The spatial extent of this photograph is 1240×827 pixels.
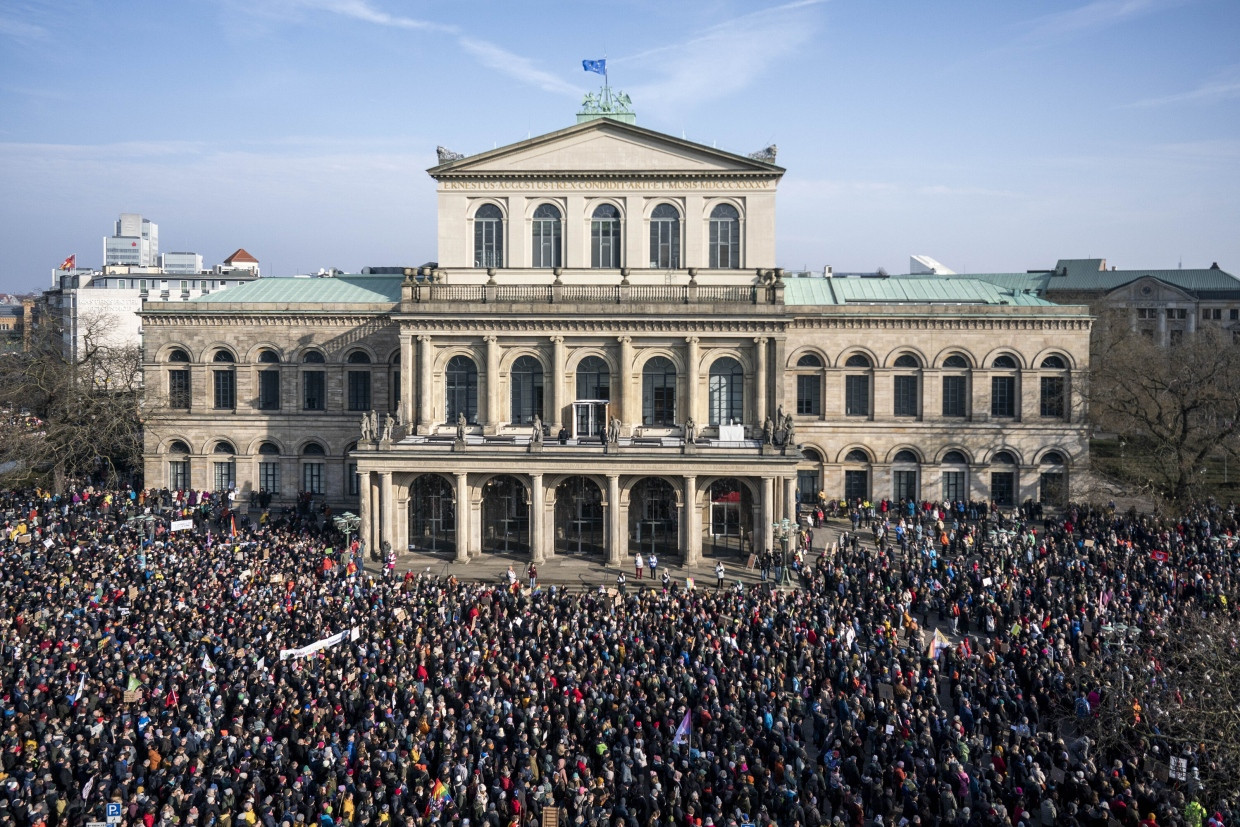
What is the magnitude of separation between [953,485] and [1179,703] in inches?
1340

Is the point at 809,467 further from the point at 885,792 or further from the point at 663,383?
the point at 885,792

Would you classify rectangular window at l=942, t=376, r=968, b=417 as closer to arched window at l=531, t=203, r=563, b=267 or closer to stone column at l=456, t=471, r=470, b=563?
arched window at l=531, t=203, r=563, b=267

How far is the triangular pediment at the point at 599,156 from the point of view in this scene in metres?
52.4

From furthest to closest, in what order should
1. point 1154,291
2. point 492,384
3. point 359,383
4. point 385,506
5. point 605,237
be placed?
1. point 1154,291
2. point 359,383
3. point 605,237
4. point 492,384
5. point 385,506

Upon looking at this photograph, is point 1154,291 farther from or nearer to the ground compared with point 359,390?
farther from the ground

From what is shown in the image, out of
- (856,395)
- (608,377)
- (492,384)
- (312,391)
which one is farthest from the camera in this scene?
(312,391)

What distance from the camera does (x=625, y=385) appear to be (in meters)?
50.4

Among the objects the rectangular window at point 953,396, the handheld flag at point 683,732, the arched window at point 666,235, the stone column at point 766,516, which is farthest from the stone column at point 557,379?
the handheld flag at point 683,732

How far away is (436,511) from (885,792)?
3302 centimetres

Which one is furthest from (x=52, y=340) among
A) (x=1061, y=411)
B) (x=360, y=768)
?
(x=1061, y=411)

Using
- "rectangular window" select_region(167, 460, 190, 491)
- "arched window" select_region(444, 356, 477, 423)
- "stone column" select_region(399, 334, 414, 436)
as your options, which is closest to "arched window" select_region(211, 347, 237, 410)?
"rectangular window" select_region(167, 460, 190, 491)

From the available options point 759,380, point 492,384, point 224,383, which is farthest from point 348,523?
point 759,380

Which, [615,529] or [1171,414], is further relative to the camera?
[1171,414]

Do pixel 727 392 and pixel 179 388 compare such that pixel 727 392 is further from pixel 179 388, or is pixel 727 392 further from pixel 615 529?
pixel 179 388
